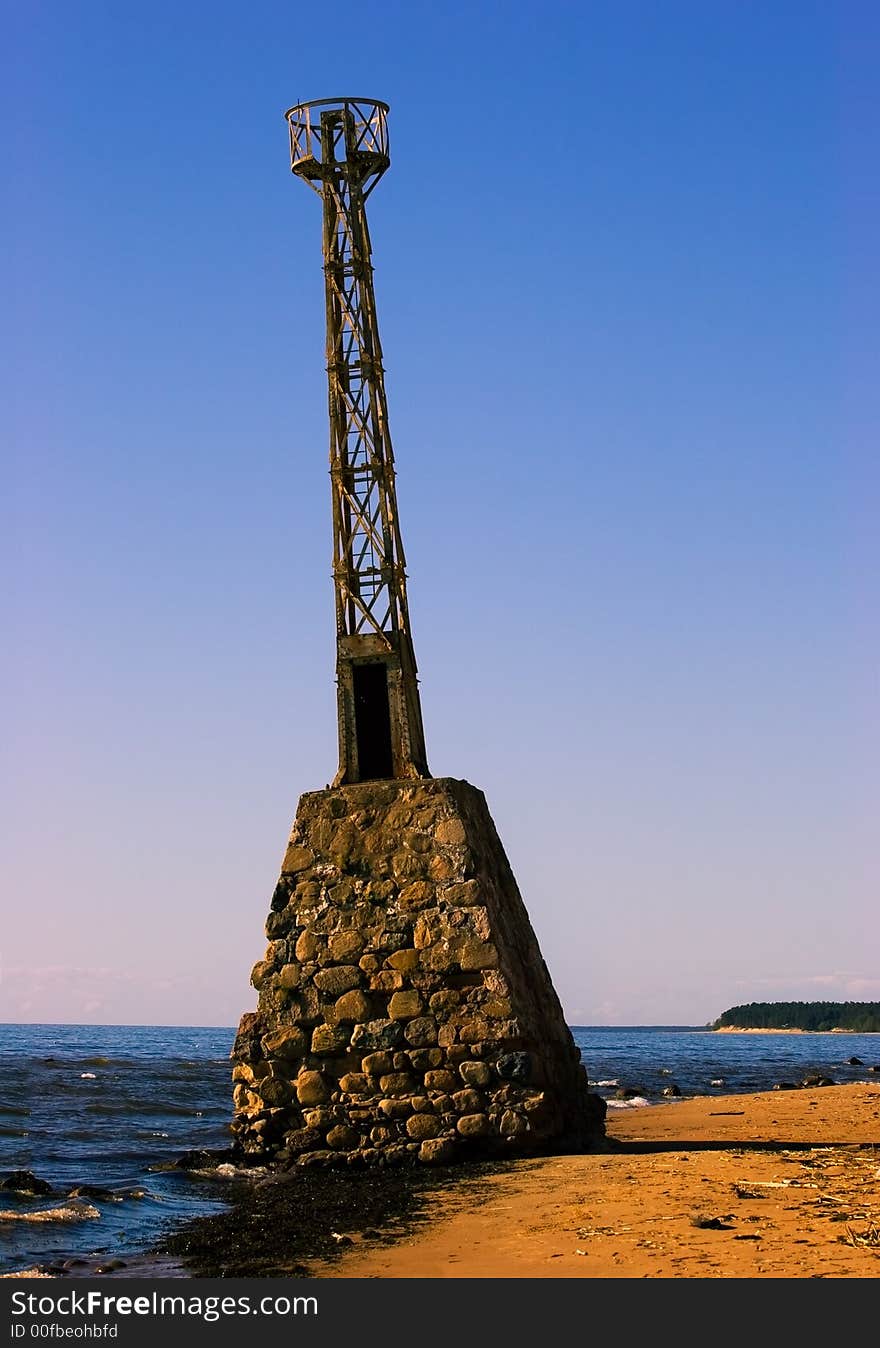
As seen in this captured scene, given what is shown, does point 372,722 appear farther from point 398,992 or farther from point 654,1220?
point 654,1220

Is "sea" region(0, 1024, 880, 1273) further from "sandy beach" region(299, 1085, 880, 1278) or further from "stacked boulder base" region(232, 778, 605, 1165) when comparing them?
"sandy beach" region(299, 1085, 880, 1278)

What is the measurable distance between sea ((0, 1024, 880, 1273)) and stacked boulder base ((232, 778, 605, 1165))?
53.4 inches

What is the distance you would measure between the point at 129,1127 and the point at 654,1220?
634 inches

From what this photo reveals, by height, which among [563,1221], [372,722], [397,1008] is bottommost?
[563,1221]

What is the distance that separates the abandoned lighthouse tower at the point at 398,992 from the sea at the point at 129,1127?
1.45 meters

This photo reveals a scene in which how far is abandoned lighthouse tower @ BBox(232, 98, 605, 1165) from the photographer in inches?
643

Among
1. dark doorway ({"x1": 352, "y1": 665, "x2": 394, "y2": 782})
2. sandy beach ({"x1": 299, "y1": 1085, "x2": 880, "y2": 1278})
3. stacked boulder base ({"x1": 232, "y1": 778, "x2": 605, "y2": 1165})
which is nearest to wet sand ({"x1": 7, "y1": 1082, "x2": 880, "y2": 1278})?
sandy beach ({"x1": 299, "y1": 1085, "x2": 880, "y2": 1278})

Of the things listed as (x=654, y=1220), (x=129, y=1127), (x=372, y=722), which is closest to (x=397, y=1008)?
(x=372, y=722)

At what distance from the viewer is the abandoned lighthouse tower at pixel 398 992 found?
16.3 m

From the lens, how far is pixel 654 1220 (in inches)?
444

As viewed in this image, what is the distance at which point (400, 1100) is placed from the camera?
16484mm
